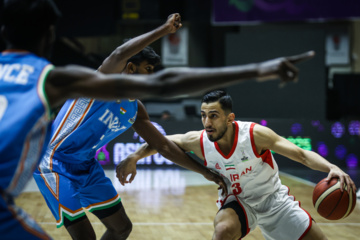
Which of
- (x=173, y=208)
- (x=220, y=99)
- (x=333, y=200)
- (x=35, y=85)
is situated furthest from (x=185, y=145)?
(x=173, y=208)

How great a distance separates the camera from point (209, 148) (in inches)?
159

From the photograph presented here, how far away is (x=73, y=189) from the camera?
11.3ft

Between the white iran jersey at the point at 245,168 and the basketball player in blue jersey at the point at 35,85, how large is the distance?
80.0 inches

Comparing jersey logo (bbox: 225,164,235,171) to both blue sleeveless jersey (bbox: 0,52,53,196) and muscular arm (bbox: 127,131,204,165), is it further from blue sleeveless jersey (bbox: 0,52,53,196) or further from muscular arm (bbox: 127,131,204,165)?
blue sleeveless jersey (bbox: 0,52,53,196)

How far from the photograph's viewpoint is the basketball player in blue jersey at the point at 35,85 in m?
1.76

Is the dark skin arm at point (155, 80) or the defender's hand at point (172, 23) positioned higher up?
the defender's hand at point (172, 23)

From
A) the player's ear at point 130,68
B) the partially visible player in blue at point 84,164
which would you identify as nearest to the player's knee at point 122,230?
the partially visible player in blue at point 84,164

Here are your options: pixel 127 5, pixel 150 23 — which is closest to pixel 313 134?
pixel 127 5

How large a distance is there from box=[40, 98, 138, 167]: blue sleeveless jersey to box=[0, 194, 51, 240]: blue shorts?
5.49 ft

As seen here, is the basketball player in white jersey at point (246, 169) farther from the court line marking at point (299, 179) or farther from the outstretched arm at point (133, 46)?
the court line marking at point (299, 179)

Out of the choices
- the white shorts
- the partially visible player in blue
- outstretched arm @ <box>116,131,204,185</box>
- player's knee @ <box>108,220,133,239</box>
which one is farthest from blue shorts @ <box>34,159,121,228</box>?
the white shorts

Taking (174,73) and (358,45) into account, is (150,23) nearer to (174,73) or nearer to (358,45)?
(358,45)

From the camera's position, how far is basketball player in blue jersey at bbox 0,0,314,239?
176 cm

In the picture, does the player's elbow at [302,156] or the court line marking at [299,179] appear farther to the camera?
the court line marking at [299,179]
